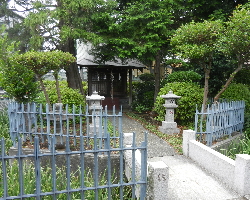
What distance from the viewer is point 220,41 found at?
7.16m

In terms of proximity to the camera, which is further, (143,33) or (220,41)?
(143,33)

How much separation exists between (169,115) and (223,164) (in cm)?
379

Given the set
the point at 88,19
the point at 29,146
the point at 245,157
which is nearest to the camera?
the point at 245,157

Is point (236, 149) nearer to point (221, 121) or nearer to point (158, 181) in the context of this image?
point (221, 121)

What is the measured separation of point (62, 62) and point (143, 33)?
450 centimetres

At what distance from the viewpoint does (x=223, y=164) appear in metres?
4.87

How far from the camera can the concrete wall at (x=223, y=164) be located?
4.29m

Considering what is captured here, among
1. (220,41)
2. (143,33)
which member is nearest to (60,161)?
(220,41)

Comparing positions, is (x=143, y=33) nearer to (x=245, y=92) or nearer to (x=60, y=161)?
(x=245, y=92)

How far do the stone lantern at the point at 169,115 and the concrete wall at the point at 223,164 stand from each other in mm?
2145

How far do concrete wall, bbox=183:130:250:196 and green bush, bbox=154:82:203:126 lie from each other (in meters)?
2.81

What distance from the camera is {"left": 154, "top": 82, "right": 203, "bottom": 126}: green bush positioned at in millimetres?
8797

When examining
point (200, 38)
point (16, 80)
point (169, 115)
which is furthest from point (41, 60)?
point (200, 38)

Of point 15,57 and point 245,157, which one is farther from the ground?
point 15,57
